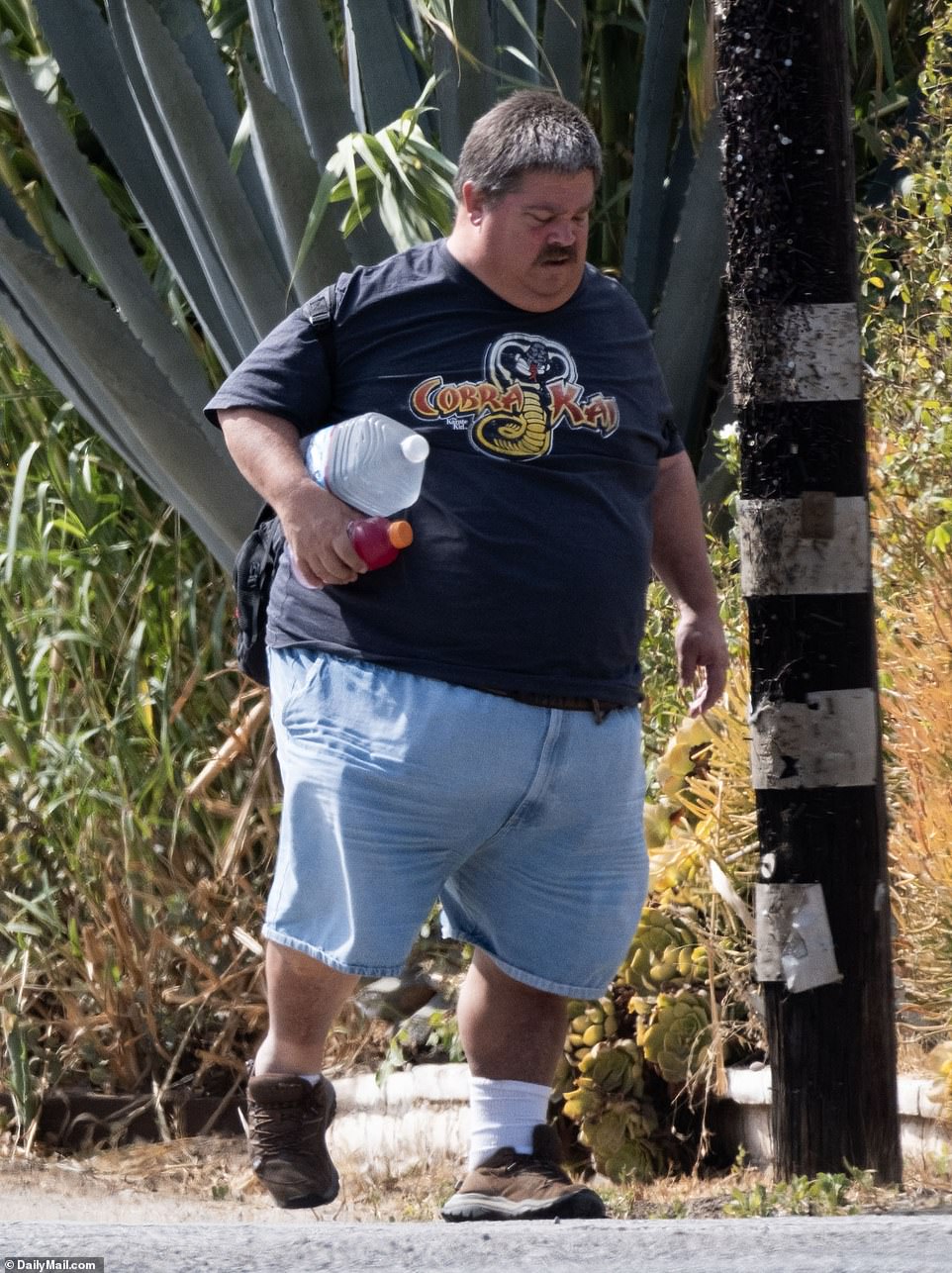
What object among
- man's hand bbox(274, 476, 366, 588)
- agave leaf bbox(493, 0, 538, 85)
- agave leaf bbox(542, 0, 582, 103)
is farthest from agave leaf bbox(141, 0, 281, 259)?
man's hand bbox(274, 476, 366, 588)

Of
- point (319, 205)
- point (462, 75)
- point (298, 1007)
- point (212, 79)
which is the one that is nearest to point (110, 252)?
point (212, 79)

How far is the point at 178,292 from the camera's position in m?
5.96

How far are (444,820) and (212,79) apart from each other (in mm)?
3215

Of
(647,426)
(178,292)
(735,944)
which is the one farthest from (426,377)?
(178,292)

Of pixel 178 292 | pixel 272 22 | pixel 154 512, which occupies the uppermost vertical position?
pixel 272 22

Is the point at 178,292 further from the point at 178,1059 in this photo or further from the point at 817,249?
the point at 817,249

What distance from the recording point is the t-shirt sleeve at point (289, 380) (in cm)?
300

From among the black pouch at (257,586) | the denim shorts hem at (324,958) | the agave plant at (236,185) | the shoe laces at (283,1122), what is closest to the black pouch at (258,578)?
the black pouch at (257,586)

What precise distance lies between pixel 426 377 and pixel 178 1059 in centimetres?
344

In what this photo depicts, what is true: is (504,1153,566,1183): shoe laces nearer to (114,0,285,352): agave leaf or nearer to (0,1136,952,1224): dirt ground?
(0,1136,952,1224): dirt ground

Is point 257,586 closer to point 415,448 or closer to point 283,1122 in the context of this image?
point 415,448

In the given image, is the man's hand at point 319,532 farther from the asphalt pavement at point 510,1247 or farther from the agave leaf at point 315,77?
the agave leaf at point 315,77

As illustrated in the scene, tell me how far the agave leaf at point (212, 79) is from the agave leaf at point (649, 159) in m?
1.08

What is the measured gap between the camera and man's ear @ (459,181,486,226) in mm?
2990
